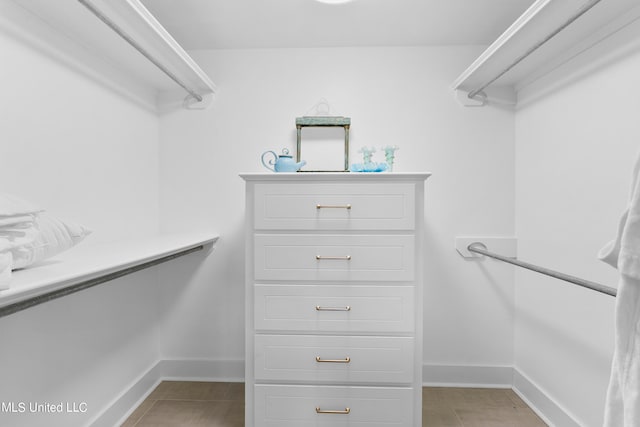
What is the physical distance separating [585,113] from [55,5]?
201 centimetres

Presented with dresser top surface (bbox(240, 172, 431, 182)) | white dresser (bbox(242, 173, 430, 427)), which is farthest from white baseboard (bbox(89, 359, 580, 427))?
dresser top surface (bbox(240, 172, 431, 182))

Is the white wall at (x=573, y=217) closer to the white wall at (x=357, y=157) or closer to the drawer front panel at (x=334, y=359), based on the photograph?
the white wall at (x=357, y=157)

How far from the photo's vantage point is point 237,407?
71.7 inches

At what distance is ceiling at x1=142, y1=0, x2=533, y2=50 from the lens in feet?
5.43

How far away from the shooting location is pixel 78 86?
1420mm

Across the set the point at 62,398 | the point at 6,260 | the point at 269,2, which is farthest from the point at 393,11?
the point at 62,398

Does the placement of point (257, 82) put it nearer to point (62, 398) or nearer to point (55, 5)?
point (55, 5)

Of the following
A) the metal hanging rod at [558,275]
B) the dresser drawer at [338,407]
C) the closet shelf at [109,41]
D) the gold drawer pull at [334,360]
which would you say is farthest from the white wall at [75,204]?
the metal hanging rod at [558,275]

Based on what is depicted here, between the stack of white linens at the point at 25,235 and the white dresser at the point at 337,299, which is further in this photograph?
the white dresser at the point at 337,299

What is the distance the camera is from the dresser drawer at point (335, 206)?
1519 millimetres

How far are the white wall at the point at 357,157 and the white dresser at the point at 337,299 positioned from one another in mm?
599

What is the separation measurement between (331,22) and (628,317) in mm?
1755

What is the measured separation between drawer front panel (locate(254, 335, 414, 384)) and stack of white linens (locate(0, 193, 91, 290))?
0.90 metres

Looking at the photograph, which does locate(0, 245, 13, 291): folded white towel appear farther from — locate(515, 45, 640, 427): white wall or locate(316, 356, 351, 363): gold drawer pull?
locate(515, 45, 640, 427): white wall
